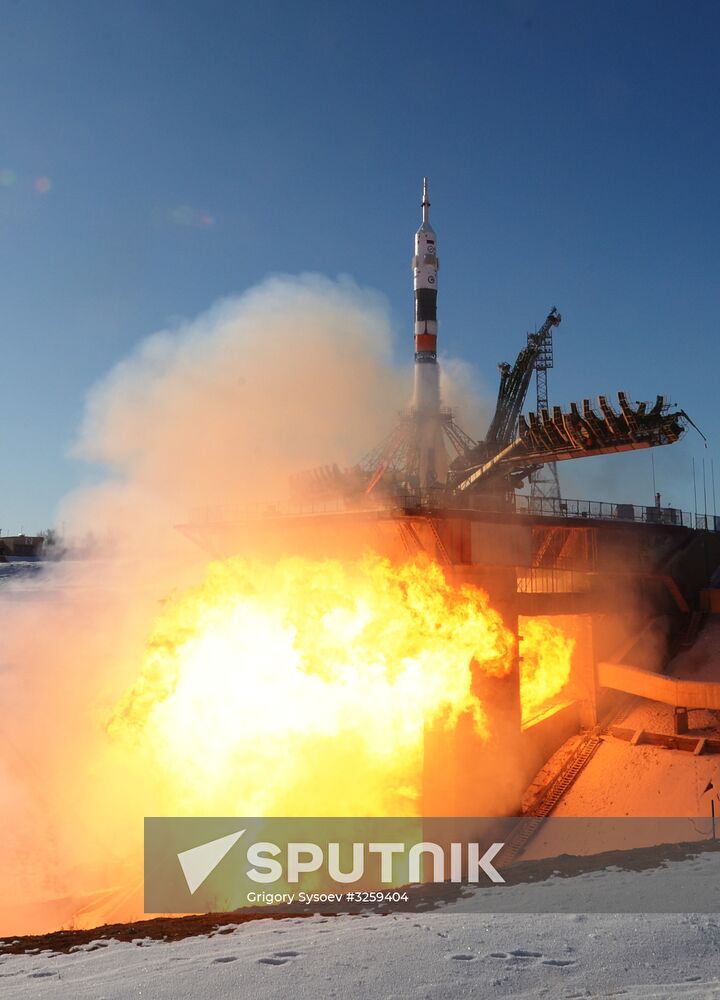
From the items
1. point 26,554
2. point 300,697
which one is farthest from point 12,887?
point 26,554

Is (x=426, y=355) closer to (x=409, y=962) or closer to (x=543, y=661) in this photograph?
(x=543, y=661)

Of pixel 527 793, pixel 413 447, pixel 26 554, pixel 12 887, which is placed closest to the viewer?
pixel 12 887

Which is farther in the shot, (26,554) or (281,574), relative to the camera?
(26,554)

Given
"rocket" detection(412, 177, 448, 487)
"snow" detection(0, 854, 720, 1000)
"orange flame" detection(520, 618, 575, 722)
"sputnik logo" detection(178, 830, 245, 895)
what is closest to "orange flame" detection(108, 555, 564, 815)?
"sputnik logo" detection(178, 830, 245, 895)

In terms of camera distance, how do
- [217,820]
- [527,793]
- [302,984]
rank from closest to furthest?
[302,984] < [217,820] < [527,793]

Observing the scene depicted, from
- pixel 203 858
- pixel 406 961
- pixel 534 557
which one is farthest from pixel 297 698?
pixel 406 961

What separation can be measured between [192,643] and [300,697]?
454 centimetres

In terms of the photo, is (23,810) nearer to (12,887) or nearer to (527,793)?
(12,887)

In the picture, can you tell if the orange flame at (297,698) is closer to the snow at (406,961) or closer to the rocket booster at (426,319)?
the snow at (406,961)

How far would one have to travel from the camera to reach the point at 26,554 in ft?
301

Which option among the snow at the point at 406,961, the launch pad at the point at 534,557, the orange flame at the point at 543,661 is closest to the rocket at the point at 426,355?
the launch pad at the point at 534,557

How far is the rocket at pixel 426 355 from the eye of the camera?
5841 cm

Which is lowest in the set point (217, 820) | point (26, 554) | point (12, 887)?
point (12, 887)

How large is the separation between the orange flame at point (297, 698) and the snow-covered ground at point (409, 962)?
16.2 meters
